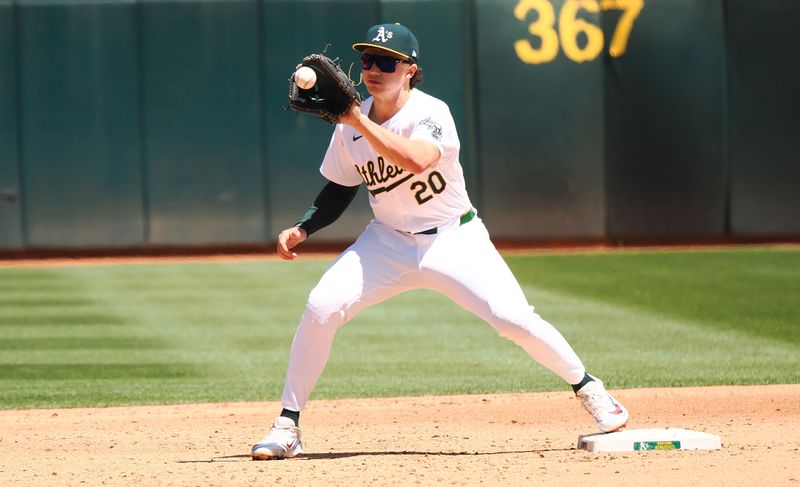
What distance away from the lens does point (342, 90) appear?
5.16m

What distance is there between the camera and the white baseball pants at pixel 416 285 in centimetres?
557

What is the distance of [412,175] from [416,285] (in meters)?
0.49

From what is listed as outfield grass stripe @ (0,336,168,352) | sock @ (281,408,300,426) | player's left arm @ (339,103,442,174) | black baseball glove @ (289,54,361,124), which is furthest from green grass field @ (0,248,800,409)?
black baseball glove @ (289,54,361,124)

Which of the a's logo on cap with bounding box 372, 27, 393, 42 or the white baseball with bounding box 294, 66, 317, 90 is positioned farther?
the a's logo on cap with bounding box 372, 27, 393, 42

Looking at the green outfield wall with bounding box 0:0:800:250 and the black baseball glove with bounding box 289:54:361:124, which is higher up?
the black baseball glove with bounding box 289:54:361:124

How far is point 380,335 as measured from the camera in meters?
10.5

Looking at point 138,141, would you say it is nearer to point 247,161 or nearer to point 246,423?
point 247,161

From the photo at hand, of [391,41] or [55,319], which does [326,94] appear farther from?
[55,319]

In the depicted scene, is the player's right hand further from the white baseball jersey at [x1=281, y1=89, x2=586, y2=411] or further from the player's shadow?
the player's shadow

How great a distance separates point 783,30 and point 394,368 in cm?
1085

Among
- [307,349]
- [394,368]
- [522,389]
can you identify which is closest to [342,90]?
[307,349]

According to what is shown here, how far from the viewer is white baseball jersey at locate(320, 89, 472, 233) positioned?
5.58 meters

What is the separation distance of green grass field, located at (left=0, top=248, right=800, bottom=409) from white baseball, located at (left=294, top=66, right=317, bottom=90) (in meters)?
3.15

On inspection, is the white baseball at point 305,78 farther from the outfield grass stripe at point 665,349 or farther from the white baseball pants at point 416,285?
the outfield grass stripe at point 665,349
